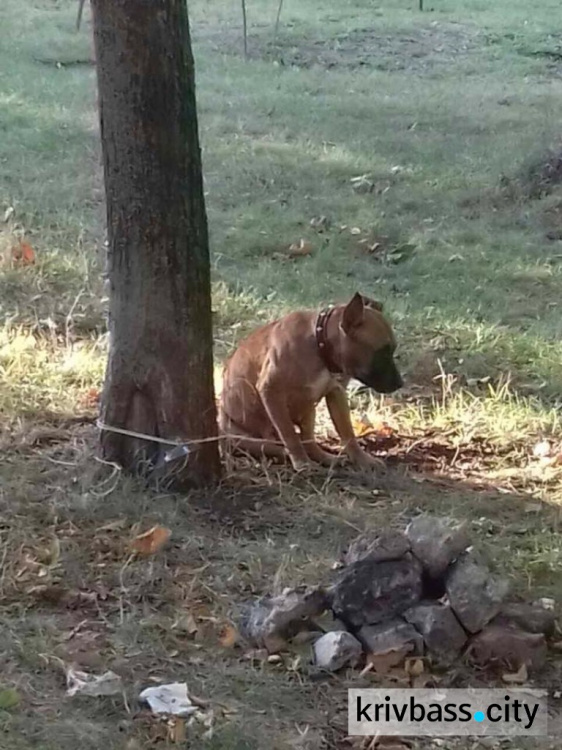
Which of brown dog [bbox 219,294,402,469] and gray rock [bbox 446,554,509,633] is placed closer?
gray rock [bbox 446,554,509,633]

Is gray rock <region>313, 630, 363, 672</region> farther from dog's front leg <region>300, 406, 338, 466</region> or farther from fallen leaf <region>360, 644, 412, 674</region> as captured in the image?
dog's front leg <region>300, 406, 338, 466</region>

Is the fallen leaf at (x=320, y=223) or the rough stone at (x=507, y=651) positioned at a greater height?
the fallen leaf at (x=320, y=223)

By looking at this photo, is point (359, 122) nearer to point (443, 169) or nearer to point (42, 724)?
point (443, 169)

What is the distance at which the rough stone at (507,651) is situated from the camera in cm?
299

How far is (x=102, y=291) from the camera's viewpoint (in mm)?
6133

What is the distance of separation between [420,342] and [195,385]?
1881 mm

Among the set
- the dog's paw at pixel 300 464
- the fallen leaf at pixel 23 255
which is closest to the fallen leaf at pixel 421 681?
the dog's paw at pixel 300 464

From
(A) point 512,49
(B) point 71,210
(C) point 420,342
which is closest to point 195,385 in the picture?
(C) point 420,342

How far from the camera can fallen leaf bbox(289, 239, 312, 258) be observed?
275 inches

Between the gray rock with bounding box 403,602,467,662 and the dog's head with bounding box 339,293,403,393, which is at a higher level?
the dog's head with bounding box 339,293,403,393

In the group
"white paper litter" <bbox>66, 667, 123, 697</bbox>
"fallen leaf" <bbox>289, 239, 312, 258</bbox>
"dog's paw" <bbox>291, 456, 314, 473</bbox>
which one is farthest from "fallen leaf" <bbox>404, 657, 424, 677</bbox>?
"fallen leaf" <bbox>289, 239, 312, 258</bbox>

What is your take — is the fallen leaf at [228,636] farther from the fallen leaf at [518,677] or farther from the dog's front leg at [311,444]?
the dog's front leg at [311,444]

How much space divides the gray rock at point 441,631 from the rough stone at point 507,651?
0.04 metres

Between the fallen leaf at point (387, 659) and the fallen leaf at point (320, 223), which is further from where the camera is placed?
the fallen leaf at point (320, 223)
